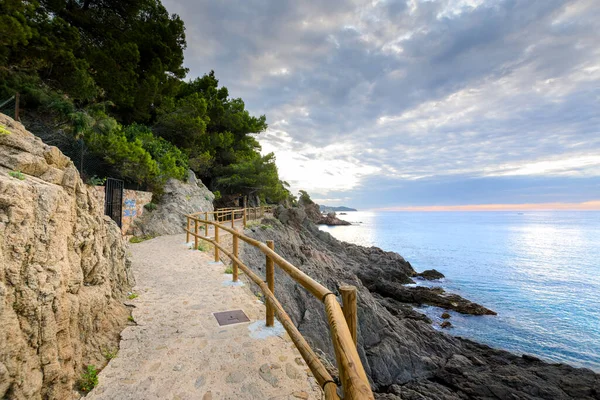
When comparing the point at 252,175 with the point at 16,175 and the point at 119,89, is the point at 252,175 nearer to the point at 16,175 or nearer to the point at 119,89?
the point at 119,89

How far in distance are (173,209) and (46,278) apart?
14220mm

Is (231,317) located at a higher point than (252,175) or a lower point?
lower

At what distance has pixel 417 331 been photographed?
11.4 metres

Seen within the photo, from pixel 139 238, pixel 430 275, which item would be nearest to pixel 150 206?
pixel 139 238

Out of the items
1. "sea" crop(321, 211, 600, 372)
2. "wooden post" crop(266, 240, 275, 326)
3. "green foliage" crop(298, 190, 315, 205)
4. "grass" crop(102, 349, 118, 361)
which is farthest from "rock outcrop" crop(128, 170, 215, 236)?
"green foliage" crop(298, 190, 315, 205)

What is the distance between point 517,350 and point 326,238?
18.0 meters

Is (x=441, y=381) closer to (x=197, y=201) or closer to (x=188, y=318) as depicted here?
(x=188, y=318)

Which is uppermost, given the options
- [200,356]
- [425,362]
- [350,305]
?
[350,305]

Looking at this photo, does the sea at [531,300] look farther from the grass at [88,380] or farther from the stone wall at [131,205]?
the stone wall at [131,205]

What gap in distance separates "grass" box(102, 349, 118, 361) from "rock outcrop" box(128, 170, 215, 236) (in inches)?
374

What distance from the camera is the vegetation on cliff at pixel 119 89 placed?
11367 millimetres

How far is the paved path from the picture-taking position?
254 centimetres

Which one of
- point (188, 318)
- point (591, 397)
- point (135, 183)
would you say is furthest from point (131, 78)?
point (591, 397)

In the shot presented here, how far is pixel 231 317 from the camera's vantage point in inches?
162
